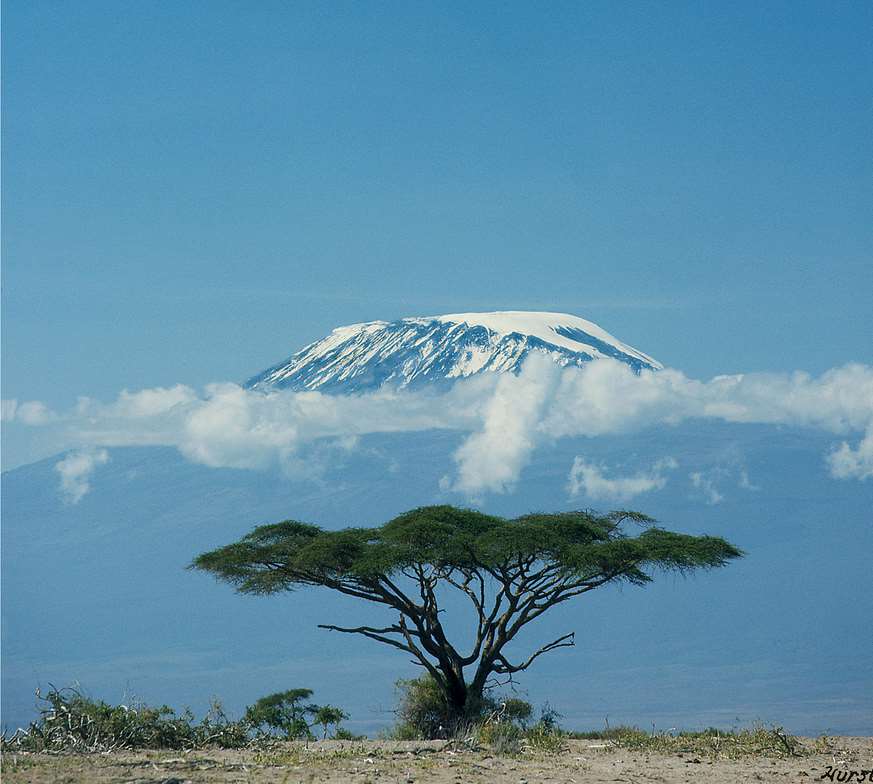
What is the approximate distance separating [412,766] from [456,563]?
12.8 meters

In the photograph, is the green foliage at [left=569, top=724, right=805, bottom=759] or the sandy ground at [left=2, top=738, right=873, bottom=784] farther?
the green foliage at [left=569, top=724, right=805, bottom=759]

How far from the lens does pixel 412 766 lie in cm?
2061

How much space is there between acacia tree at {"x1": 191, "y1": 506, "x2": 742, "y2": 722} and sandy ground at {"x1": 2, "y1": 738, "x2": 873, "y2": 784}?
7.84m

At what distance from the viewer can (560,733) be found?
89.9 feet

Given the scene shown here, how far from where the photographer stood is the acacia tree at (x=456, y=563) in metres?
32.2

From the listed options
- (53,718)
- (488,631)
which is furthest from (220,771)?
(488,631)

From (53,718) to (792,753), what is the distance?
13.3 m

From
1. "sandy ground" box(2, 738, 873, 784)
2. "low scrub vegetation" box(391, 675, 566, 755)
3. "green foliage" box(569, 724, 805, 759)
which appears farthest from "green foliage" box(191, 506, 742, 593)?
"sandy ground" box(2, 738, 873, 784)

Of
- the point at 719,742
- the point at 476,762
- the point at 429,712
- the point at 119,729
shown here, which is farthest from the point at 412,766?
the point at 429,712

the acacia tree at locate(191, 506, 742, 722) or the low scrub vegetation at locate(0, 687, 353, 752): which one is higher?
the acacia tree at locate(191, 506, 742, 722)

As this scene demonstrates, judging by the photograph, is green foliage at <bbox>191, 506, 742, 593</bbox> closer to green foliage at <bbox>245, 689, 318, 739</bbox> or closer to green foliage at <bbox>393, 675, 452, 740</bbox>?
green foliage at <bbox>393, 675, 452, 740</bbox>

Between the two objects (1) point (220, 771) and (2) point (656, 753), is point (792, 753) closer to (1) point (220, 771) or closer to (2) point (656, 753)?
Result: (2) point (656, 753)

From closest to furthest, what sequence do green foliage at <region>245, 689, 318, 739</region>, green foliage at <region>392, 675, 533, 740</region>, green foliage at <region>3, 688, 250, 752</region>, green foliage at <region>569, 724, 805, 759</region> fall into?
1. green foliage at <region>3, 688, 250, 752</region>
2. green foliage at <region>569, 724, 805, 759</region>
3. green foliage at <region>392, 675, 533, 740</region>
4. green foliage at <region>245, 689, 318, 739</region>

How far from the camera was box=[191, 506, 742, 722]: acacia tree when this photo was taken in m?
32.2
